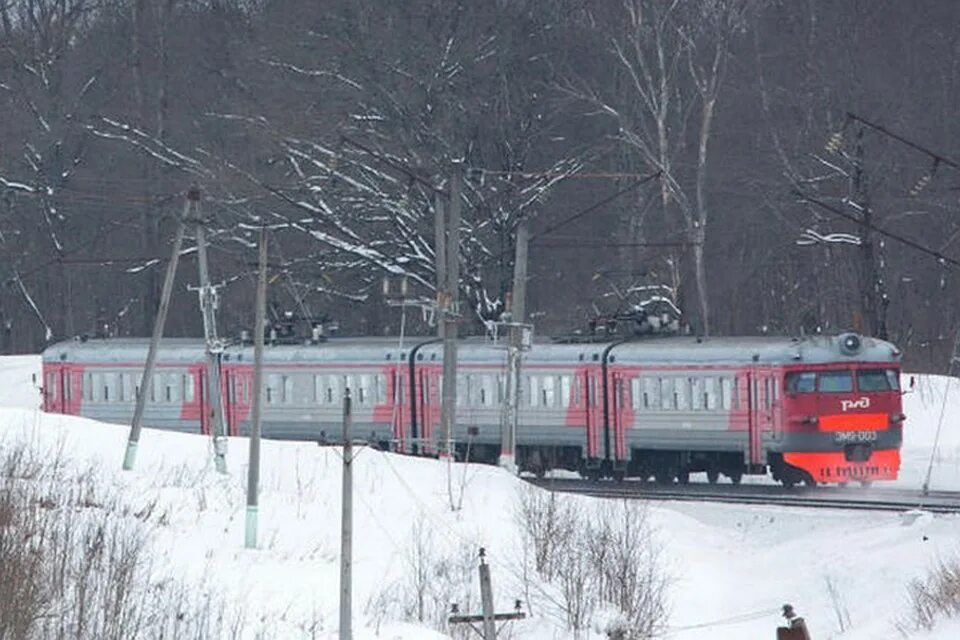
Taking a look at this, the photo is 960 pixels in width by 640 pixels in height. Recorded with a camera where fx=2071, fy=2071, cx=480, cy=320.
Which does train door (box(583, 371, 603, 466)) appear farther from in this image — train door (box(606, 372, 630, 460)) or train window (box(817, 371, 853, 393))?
train window (box(817, 371, 853, 393))

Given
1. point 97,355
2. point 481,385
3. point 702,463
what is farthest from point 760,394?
point 97,355

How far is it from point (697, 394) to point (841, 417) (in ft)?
9.22

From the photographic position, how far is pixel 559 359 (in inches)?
1572

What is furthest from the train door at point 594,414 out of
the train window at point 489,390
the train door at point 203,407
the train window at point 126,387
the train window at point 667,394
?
the train window at point 126,387

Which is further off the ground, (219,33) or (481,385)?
(219,33)

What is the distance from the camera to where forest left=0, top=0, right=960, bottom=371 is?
2000 inches

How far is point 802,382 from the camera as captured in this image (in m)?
36.1

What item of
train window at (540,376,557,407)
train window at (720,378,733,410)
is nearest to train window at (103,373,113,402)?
train window at (540,376,557,407)

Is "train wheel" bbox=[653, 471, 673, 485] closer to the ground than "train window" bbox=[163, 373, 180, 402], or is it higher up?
closer to the ground


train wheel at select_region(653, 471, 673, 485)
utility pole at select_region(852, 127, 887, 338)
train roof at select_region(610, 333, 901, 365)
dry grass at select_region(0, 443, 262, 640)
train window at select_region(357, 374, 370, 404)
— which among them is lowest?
dry grass at select_region(0, 443, 262, 640)

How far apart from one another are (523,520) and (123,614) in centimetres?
1289

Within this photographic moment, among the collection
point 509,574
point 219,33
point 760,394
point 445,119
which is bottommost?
point 509,574

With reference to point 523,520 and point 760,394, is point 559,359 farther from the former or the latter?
point 523,520

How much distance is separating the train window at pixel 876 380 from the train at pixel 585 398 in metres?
0.02
